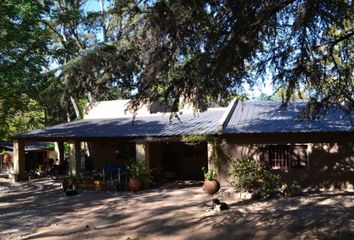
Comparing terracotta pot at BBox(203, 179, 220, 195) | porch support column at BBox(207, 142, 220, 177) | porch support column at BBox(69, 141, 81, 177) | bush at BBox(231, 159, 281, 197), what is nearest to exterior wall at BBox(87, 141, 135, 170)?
porch support column at BBox(69, 141, 81, 177)

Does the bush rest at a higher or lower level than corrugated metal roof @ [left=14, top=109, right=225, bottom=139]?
lower

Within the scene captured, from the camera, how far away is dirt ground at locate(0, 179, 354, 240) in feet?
36.5

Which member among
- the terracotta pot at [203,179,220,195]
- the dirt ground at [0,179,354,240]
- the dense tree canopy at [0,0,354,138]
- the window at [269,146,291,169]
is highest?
the dense tree canopy at [0,0,354,138]

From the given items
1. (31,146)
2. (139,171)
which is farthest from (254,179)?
(31,146)

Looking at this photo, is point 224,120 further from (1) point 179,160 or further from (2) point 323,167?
(1) point 179,160

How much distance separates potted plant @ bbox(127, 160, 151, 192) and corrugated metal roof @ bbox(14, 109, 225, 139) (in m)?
1.48

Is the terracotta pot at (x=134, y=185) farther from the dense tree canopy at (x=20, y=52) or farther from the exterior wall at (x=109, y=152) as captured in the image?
the dense tree canopy at (x=20, y=52)

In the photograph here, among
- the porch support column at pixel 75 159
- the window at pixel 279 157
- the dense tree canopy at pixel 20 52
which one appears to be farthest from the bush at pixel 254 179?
the dense tree canopy at pixel 20 52

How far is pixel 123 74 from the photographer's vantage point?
10133 mm

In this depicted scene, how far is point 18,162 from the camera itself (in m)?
25.3

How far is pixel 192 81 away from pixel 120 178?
11.9m

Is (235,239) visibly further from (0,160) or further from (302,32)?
(0,160)

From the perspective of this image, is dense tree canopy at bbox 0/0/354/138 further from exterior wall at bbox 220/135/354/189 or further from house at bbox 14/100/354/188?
exterior wall at bbox 220/135/354/189

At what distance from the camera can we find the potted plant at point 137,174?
757 inches
